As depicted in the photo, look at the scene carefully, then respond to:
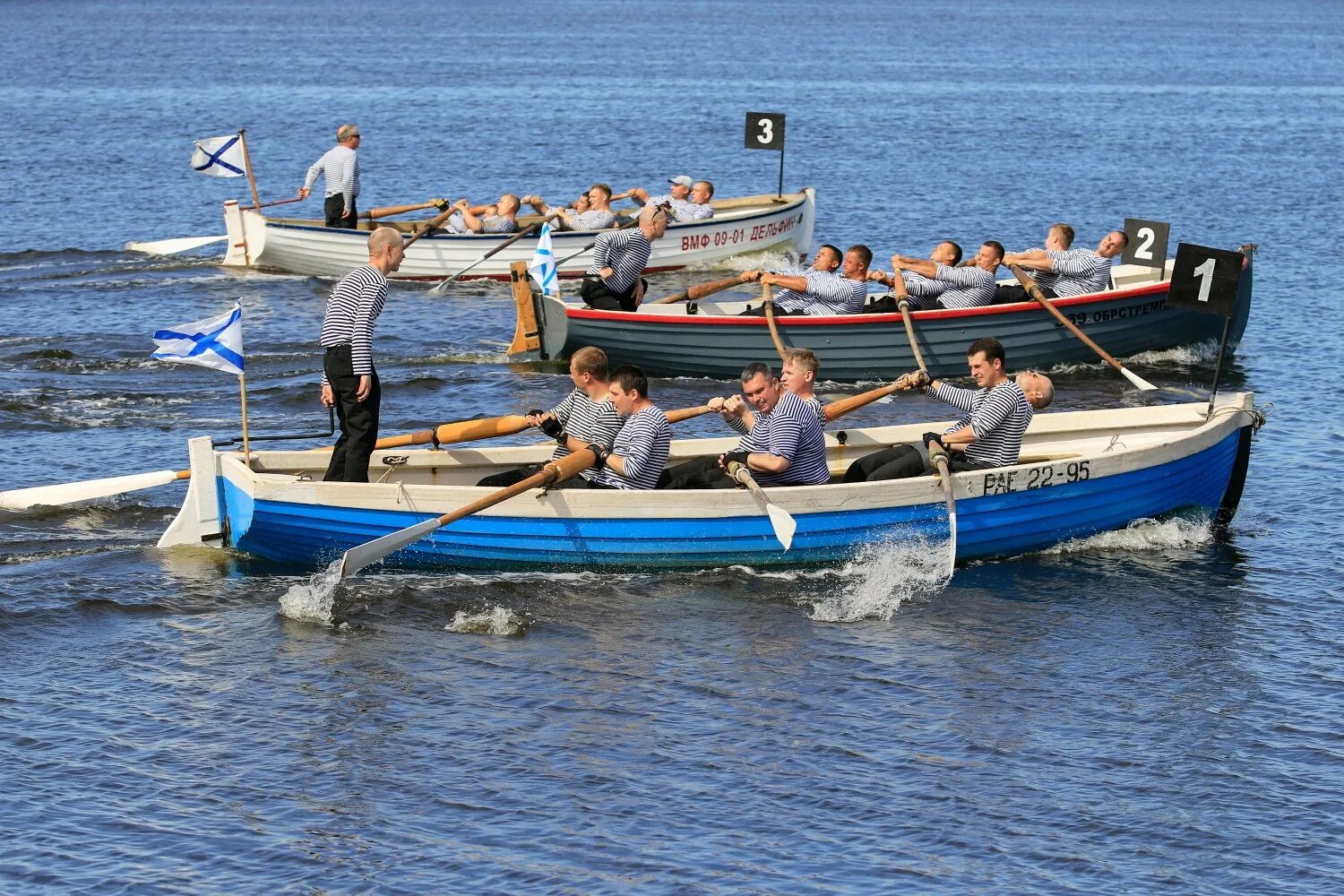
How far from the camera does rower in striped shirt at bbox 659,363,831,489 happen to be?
1450 centimetres

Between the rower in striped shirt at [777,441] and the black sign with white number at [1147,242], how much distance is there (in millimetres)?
9696

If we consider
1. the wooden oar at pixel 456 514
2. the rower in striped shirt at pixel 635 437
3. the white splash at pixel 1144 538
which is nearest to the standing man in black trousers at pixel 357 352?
the wooden oar at pixel 456 514

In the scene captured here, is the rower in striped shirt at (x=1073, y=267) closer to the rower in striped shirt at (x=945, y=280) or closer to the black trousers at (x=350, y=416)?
the rower in striped shirt at (x=945, y=280)

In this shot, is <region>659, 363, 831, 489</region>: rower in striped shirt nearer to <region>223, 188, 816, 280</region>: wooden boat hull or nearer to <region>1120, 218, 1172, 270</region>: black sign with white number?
<region>1120, 218, 1172, 270</region>: black sign with white number

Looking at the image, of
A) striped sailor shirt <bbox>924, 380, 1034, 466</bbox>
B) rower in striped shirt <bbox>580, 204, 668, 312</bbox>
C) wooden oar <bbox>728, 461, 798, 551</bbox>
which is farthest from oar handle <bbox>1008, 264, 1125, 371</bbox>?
wooden oar <bbox>728, 461, 798, 551</bbox>

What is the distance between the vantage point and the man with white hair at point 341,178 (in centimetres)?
2762

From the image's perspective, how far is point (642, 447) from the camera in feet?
47.2

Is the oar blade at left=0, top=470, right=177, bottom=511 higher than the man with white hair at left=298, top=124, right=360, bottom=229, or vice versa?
the man with white hair at left=298, top=124, right=360, bottom=229

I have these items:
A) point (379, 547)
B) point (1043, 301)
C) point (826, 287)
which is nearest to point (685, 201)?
point (826, 287)

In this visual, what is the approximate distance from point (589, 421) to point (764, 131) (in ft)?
56.7

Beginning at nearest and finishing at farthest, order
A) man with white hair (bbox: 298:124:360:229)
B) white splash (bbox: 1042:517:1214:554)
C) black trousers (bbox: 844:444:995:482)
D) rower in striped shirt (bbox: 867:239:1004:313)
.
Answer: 1. black trousers (bbox: 844:444:995:482)
2. white splash (bbox: 1042:517:1214:554)
3. rower in striped shirt (bbox: 867:239:1004:313)
4. man with white hair (bbox: 298:124:360:229)

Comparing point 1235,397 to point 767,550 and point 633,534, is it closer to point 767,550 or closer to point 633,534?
point 767,550

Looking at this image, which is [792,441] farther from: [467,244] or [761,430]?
[467,244]

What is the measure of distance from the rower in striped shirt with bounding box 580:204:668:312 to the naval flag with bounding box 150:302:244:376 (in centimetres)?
800
